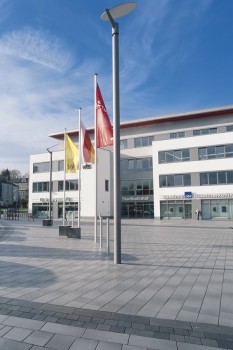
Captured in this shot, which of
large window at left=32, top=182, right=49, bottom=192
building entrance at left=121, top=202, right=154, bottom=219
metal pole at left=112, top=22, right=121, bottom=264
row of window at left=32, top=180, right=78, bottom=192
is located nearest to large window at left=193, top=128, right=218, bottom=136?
building entrance at left=121, top=202, right=154, bottom=219

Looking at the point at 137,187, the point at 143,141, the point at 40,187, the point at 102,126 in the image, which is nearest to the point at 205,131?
the point at 143,141

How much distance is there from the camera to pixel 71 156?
57.3ft

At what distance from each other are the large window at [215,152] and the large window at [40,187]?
2597cm

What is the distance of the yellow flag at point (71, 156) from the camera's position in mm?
17188

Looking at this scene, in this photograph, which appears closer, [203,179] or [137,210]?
[203,179]

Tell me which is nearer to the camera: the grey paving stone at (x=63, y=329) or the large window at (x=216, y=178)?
the grey paving stone at (x=63, y=329)

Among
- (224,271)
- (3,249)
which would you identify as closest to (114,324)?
(224,271)

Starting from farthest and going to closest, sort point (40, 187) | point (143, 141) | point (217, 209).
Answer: point (40, 187)
point (143, 141)
point (217, 209)

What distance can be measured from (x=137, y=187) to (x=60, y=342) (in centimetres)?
4359

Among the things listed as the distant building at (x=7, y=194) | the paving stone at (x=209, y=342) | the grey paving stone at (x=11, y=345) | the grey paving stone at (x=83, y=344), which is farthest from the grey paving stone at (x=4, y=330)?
the distant building at (x=7, y=194)

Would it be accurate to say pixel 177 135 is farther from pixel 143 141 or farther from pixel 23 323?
pixel 23 323

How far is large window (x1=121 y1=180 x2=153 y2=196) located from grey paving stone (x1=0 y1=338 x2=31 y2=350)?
42.7m

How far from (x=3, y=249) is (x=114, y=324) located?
29.9ft

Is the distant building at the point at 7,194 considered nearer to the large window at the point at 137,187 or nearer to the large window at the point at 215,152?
the large window at the point at 137,187
